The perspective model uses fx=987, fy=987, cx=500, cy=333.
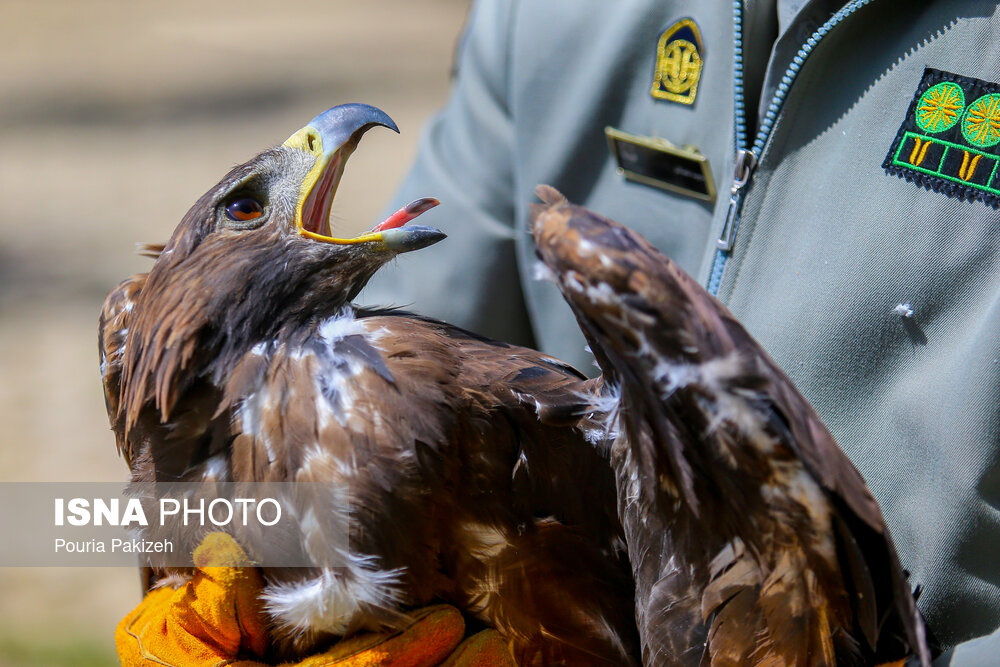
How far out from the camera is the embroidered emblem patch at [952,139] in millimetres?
1664

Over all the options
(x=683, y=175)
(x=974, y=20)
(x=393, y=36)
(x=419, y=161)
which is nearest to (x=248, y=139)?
(x=393, y=36)

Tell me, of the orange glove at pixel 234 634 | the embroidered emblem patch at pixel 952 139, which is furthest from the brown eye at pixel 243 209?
the embroidered emblem patch at pixel 952 139

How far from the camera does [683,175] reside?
86.6 inches

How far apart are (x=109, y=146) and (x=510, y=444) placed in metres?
9.17

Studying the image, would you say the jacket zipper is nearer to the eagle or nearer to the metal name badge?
the metal name badge

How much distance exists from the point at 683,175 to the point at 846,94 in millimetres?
441

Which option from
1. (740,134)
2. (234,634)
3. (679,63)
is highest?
(679,63)

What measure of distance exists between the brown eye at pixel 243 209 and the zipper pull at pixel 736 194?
888mm

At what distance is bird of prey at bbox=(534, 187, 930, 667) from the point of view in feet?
3.95

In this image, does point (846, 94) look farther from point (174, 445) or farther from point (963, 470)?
point (174, 445)

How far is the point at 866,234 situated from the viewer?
1.78 m

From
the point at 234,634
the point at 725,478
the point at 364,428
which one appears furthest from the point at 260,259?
the point at 725,478

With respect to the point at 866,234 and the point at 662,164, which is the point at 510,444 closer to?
the point at 866,234

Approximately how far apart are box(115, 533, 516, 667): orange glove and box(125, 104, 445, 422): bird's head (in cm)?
30
